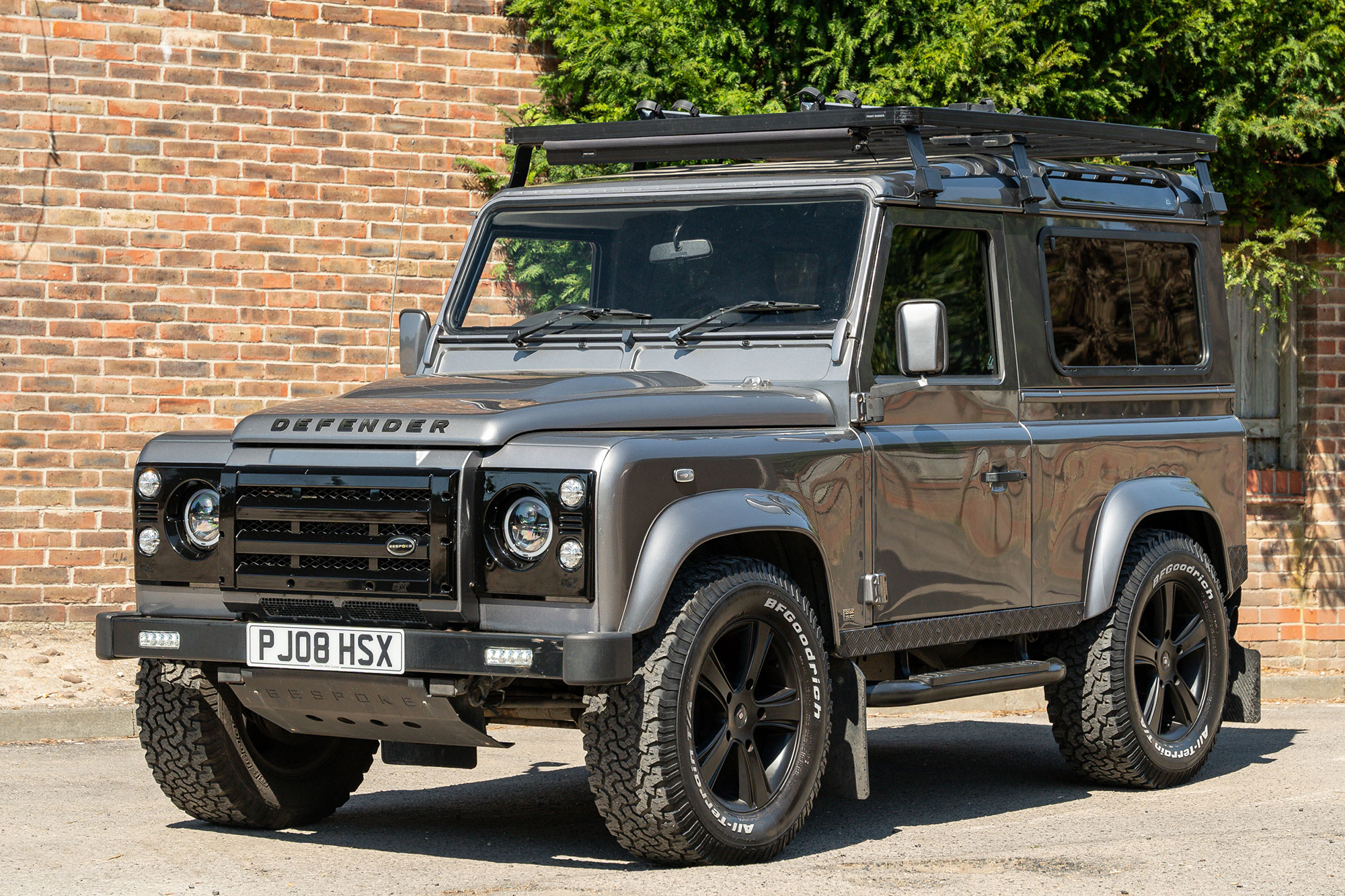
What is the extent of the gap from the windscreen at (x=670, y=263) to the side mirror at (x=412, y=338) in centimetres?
16

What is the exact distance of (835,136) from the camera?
286 inches

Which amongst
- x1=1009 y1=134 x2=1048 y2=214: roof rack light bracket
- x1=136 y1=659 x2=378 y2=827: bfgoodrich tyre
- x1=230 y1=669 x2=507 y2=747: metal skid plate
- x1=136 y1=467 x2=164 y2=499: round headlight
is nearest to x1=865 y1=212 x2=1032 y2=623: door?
x1=1009 y1=134 x2=1048 y2=214: roof rack light bracket

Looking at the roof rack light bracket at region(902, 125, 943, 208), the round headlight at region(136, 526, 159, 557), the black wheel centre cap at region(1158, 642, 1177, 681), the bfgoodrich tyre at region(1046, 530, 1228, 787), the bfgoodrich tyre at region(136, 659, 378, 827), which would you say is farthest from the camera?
the black wheel centre cap at region(1158, 642, 1177, 681)

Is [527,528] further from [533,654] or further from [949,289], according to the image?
[949,289]

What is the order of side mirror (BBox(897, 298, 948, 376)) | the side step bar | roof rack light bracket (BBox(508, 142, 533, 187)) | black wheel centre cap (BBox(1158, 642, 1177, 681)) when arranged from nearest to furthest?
side mirror (BBox(897, 298, 948, 376)) < the side step bar < roof rack light bracket (BBox(508, 142, 533, 187)) < black wheel centre cap (BBox(1158, 642, 1177, 681))

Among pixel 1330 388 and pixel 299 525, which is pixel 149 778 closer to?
pixel 299 525

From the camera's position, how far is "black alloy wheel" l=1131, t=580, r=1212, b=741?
8.10m

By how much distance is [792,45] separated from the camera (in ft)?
40.8

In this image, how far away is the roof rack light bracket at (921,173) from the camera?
23.0 ft

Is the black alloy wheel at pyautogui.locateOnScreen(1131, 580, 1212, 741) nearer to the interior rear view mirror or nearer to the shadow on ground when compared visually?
the shadow on ground

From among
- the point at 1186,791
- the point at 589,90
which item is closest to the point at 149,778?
the point at 1186,791

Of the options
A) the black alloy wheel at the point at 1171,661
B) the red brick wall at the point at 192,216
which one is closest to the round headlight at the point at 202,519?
the black alloy wheel at the point at 1171,661

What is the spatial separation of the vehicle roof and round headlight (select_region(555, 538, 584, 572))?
6.81ft

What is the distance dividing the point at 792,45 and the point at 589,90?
4.52 feet
